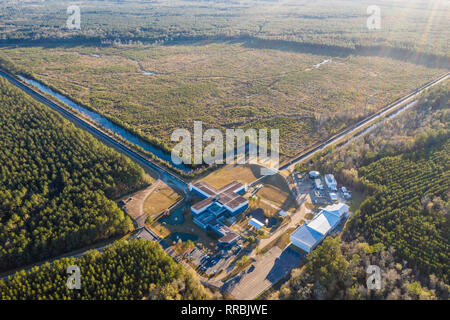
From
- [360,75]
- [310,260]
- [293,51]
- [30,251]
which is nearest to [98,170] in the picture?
[30,251]

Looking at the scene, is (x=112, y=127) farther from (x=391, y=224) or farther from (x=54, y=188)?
(x=391, y=224)

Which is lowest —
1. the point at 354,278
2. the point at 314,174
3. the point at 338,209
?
the point at 354,278

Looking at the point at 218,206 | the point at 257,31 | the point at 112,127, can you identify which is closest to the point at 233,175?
the point at 218,206

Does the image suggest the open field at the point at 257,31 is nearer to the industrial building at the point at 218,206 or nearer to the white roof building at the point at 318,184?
the white roof building at the point at 318,184

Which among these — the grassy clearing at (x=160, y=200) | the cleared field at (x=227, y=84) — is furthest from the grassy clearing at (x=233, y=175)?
the cleared field at (x=227, y=84)

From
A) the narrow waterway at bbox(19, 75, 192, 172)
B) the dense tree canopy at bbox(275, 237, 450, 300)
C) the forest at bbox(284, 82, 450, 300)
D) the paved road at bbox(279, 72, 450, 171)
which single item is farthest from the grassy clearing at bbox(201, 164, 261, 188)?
the dense tree canopy at bbox(275, 237, 450, 300)

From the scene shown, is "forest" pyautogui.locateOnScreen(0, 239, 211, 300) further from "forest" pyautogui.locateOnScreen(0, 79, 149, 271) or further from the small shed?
the small shed
